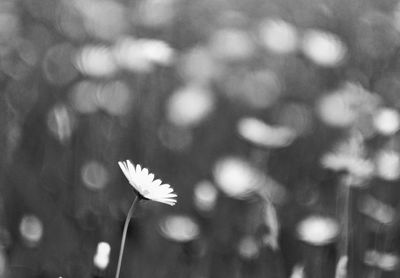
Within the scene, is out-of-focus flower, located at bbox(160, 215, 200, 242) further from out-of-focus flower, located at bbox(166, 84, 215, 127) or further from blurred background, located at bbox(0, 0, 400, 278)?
out-of-focus flower, located at bbox(166, 84, 215, 127)

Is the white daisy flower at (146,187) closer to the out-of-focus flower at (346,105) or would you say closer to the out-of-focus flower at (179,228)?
the out-of-focus flower at (179,228)

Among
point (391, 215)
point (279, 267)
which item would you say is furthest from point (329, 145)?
point (279, 267)

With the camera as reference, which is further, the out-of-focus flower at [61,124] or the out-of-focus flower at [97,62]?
the out-of-focus flower at [97,62]

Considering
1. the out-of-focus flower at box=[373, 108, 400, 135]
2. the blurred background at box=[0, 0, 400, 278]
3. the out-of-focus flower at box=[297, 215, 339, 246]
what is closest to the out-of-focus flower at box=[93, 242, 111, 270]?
the blurred background at box=[0, 0, 400, 278]

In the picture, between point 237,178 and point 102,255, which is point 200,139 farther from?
point 102,255

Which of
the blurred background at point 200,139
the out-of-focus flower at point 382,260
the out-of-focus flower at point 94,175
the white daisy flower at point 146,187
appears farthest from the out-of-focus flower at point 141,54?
the white daisy flower at point 146,187

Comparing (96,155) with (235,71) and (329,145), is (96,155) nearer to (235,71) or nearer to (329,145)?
(329,145)
